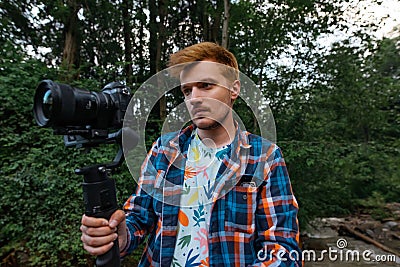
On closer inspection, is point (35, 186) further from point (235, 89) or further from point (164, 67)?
point (235, 89)

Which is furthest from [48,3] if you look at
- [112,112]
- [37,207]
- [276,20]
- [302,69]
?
[112,112]

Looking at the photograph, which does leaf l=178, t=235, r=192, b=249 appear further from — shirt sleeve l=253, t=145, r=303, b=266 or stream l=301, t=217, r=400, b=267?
stream l=301, t=217, r=400, b=267

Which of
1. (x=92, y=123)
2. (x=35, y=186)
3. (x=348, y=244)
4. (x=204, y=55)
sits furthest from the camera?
(x=348, y=244)

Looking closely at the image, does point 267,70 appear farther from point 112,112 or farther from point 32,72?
point 112,112

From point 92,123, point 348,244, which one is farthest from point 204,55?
point 348,244

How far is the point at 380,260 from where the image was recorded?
4.44 metres

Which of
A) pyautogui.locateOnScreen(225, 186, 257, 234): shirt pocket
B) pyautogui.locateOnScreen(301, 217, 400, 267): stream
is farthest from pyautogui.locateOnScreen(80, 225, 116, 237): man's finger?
pyautogui.locateOnScreen(301, 217, 400, 267): stream

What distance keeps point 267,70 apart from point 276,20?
0.82m

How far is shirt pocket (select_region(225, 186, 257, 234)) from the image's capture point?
0.96 meters

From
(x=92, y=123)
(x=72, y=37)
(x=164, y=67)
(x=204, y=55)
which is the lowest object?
(x=92, y=123)

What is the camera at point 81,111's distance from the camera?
0.86 metres

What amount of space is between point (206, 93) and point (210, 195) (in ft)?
1.19

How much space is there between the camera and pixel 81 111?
899mm

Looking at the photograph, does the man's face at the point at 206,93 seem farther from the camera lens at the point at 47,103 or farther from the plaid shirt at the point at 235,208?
the camera lens at the point at 47,103
